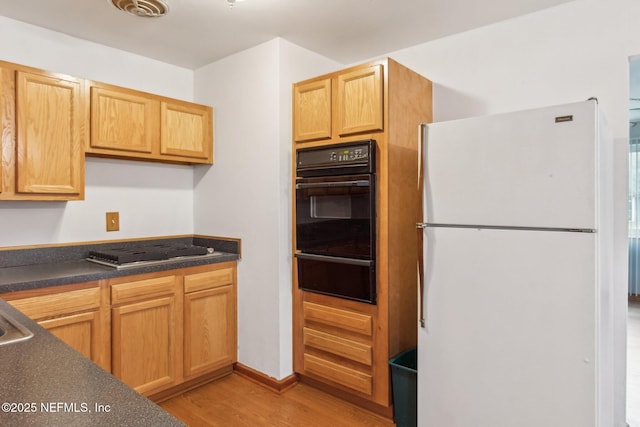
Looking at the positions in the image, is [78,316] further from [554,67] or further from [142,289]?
[554,67]

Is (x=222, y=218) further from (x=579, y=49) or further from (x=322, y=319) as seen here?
(x=579, y=49)

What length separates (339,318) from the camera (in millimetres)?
2432

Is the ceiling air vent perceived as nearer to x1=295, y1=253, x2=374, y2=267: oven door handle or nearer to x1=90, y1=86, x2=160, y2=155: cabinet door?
x1=90, y1=86, x2=160, y2=155: cabinet door

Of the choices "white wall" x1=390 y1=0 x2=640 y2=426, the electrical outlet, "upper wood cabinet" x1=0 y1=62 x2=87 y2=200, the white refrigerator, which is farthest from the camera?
the electrical outlet

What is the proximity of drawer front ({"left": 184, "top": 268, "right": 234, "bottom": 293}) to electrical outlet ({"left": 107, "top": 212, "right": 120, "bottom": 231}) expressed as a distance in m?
0.71

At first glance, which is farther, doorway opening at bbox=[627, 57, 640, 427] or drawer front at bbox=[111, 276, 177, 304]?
doorway opening at bbox=[627, 57, 640, 427]

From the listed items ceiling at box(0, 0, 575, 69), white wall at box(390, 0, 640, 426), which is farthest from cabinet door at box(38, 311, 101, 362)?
white wall at box(390, 0, 640, 426)

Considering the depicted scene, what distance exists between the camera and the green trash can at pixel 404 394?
6.88ft

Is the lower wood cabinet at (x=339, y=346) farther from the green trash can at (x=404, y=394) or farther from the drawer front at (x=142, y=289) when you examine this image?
the drawer front at (x=142, y=289)

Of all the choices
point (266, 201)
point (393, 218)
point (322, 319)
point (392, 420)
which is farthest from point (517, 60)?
point (392, 420)

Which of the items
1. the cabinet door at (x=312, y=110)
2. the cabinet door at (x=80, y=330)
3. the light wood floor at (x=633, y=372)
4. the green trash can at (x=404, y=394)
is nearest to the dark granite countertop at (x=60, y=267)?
the cabinet door at (x=80, y=330)

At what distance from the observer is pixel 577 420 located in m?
1.52

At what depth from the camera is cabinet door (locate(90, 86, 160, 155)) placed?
98.1 inches

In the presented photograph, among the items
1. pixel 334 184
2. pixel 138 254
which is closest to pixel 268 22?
pixel 334 184
